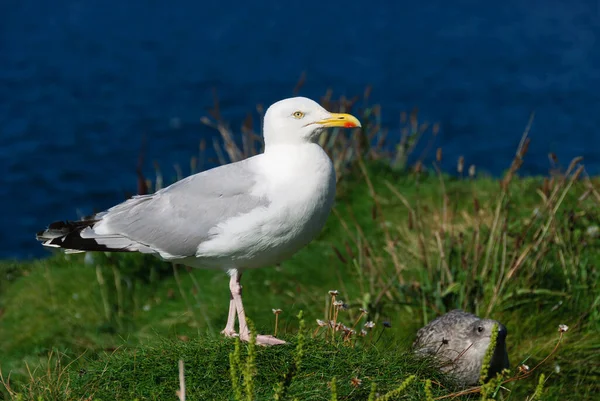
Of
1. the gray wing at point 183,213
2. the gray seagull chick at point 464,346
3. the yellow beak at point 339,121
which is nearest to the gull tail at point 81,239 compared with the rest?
the gray wing at point 183,213

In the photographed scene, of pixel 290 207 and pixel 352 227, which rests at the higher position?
pixel 290 207

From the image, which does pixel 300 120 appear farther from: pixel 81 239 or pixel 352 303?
pixel 352 303

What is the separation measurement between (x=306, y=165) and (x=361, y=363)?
0.99 m

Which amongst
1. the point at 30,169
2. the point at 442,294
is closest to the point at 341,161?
the point at 442,294

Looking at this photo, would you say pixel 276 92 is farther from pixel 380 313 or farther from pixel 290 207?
pixel 290 207

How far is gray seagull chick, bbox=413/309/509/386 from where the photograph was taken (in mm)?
4504

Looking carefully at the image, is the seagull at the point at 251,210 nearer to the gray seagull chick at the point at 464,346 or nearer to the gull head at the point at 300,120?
the gull head at the point at 300,120

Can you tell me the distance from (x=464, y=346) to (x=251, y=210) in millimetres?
1314

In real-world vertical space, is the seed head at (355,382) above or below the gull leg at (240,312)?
below

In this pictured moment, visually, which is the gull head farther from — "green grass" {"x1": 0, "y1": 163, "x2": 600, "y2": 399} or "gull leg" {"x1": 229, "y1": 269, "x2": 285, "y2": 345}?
"green grass" {"x1": 0, "y1": 163, "x2": 600, "y2": 399}

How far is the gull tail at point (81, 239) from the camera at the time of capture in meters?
4.82

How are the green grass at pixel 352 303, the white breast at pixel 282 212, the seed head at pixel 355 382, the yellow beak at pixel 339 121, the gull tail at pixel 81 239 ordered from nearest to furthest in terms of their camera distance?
the seed head at pixel 355 382, the green grass at pixel 352 303, the white breast at pixel 282 212, the yellow beak at pixel 339 121, the gull tail at pixel 81 239

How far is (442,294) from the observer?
18.0ft

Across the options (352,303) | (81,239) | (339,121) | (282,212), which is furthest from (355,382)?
(352,303)
